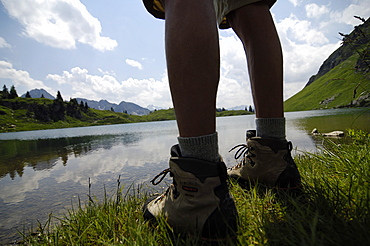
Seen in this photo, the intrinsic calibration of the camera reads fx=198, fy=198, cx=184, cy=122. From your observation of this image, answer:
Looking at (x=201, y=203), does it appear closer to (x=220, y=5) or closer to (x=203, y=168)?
(x=203, y=168)

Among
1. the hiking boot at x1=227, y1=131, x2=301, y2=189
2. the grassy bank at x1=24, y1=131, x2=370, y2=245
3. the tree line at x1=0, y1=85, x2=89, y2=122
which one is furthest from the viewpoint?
the tree line at x1=0, y1=85, x2=89, y2=122

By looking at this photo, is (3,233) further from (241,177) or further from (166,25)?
(166,25)

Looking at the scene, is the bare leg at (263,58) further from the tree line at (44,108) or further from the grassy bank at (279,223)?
the tree line at (44,108)

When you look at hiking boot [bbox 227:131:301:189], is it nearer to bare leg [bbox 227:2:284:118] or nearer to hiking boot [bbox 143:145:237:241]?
bare leg [bbox 227:2:284:118]

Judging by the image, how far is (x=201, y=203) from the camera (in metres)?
1.07

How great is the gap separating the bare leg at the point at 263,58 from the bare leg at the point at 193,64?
0.61 metres

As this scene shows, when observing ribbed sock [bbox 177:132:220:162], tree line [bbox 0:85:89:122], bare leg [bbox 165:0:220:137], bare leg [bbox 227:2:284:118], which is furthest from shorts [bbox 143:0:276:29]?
tree line [bbox 0:85:89:122]

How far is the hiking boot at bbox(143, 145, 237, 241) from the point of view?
103 cm

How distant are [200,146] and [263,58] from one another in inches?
37.8

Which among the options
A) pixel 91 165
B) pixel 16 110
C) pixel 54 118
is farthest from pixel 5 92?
pixel 91 165

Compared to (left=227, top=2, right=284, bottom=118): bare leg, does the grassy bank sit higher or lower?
lower

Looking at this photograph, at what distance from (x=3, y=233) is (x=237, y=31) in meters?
3.05

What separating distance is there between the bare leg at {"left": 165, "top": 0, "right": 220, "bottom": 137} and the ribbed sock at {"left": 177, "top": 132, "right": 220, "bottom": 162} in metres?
0.03

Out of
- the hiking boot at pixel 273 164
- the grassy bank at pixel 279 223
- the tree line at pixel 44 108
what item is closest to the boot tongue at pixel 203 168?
the grassy bank at pixel 279 223
